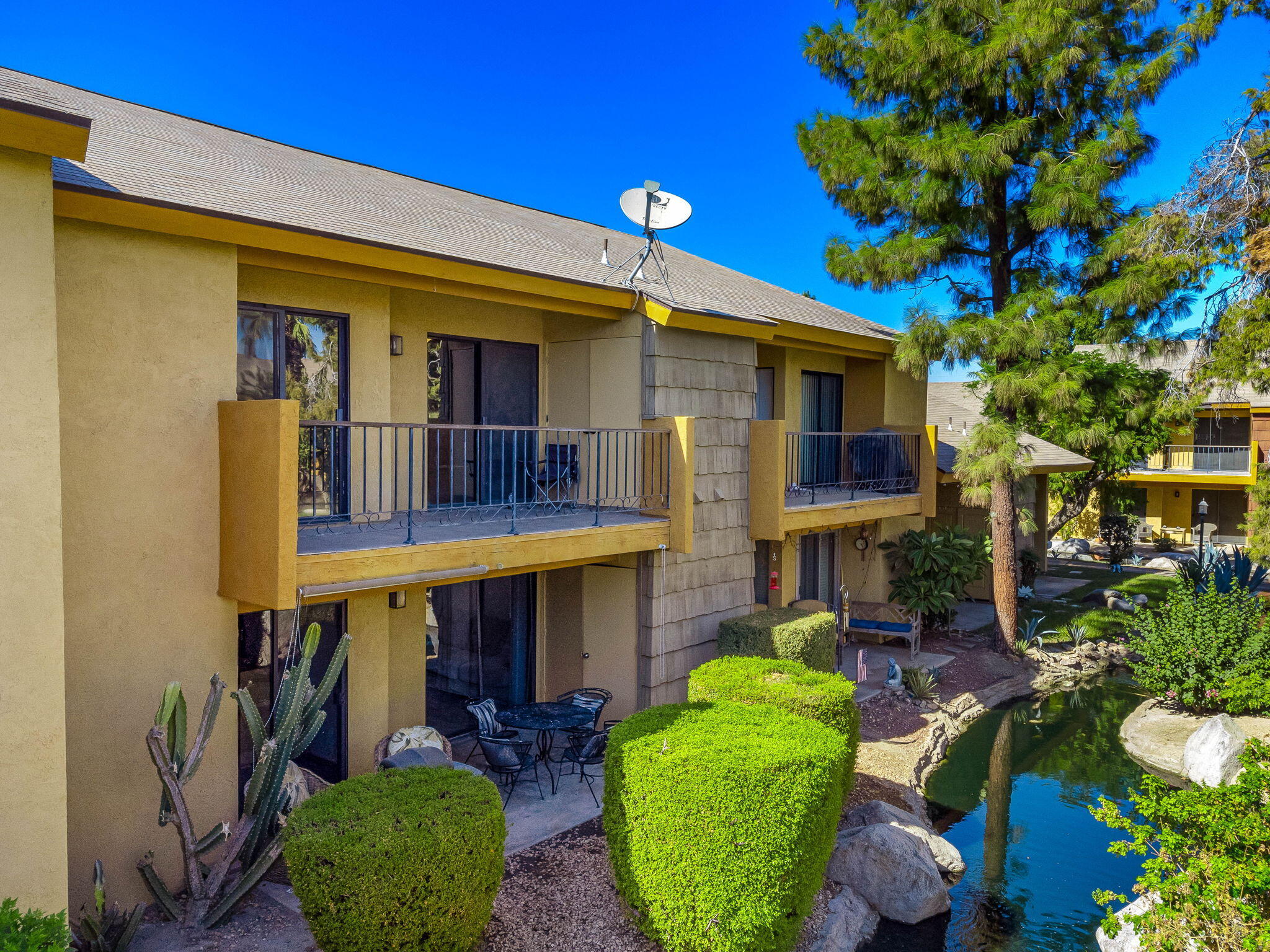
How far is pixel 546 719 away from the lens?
9367 mm

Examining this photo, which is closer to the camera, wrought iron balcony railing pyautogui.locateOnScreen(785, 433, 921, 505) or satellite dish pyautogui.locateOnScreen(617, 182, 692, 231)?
satellite dish pyautogui.locateOnScreen(617, 182, 692, 231)

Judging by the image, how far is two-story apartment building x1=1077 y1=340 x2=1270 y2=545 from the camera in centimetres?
2953

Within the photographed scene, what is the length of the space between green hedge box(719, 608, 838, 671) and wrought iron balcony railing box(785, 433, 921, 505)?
3633mm

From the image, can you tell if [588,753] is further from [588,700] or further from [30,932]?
[30,932]

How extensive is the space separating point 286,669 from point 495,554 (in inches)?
92.8

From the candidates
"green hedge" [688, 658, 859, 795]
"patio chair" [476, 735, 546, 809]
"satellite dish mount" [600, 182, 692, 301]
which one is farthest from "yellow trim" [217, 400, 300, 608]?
"satellite dish mount" [600, 182, 692, 301]

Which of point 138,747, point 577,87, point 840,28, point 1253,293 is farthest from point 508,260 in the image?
point 577,87

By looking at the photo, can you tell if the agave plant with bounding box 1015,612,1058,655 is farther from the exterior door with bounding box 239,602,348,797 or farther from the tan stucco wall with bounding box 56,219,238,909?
the tan stucco wall with bounding box 56,219,238,909

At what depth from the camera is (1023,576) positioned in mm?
21812

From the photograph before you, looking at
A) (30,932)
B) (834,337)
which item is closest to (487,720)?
(30,932)

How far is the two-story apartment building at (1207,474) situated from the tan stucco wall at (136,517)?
29717 millimetres

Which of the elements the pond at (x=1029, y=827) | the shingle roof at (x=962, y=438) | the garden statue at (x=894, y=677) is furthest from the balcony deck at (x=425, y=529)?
the shingle roof at (x=962, y=438)

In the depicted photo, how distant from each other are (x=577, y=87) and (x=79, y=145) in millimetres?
41265

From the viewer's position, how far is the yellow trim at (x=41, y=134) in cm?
533
